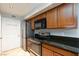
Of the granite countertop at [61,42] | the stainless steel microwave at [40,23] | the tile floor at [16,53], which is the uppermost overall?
the stainless steel microwave at [40,23]

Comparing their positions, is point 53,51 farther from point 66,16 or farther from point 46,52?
point 66,16

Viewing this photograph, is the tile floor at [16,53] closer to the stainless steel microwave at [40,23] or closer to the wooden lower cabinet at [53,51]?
the wooden lower cabinet at [53,51]

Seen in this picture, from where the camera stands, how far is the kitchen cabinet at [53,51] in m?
0.92

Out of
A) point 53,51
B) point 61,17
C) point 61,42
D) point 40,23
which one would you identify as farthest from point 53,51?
point 61,17

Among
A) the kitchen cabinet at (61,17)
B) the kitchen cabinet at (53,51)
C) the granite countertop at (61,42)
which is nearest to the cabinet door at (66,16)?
the kitchen cabinet at (61,17)

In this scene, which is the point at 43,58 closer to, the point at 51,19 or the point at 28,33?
the point at 28,33

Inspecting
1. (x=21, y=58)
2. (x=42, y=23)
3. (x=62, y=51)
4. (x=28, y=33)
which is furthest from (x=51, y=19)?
(x=21, y=58)

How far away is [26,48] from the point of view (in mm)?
1072

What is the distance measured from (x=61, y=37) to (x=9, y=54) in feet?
1.96

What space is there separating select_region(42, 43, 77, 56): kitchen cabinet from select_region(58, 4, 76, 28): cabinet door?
366mm

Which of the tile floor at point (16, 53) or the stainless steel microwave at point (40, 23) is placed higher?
the stainless steel microwave at point (40, 23)

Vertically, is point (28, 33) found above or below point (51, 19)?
below

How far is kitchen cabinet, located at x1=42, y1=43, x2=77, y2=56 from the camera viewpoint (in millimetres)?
919

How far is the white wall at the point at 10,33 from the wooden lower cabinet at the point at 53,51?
11.0 inches
